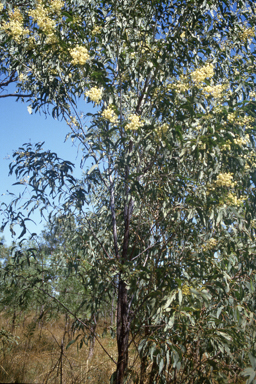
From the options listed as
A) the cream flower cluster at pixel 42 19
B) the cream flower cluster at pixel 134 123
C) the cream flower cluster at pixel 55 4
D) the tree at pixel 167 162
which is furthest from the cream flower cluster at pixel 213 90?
the cream flower cluster at pixel 55 4

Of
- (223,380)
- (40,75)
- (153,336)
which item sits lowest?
(223,380)

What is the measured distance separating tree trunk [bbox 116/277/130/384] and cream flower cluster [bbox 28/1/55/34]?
193 centimetres

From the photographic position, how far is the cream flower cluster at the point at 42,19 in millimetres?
2122

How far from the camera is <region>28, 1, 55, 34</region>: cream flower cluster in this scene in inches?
83.5

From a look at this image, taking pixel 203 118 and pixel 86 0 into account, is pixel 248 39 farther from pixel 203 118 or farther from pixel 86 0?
pixel 86 0

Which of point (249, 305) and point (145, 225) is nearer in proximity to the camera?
point (249, 305)

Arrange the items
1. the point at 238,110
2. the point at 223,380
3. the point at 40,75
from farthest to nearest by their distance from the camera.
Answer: the point at 40,75 < the point at 238,110 < the point at 223,380

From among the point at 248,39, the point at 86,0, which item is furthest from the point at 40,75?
the point at 248,39

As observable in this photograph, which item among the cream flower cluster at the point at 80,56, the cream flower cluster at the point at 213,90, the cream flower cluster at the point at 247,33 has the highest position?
the cream flower cluster at the point at 247,33

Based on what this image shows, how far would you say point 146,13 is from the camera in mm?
2404

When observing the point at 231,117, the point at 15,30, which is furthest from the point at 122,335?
the point at 15,30

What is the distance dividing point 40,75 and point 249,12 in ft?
6.14

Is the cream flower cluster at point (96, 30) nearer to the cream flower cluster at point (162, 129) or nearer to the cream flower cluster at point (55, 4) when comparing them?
the cream flower cluster at point (55, 4)

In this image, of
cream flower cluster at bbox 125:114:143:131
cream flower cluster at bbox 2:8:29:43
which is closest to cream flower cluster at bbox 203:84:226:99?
cream flower cluster at bbox 125:114:143:131
